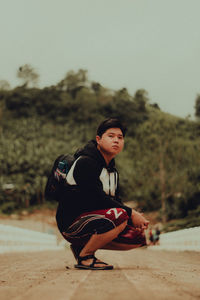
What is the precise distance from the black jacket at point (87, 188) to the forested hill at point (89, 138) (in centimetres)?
3367

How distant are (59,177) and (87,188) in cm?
31

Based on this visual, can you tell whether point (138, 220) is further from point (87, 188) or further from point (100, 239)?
point (87, 188)

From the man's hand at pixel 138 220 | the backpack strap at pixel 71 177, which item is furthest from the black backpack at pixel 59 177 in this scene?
the man's hand at pixel 138 220

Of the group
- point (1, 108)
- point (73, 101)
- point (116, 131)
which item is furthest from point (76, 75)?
point (116, 131)

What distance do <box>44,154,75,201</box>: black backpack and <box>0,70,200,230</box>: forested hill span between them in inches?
1329

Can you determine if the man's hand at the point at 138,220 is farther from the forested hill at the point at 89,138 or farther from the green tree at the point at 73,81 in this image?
the green tree at the point at 73,81

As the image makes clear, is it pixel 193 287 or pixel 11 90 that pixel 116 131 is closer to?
pixel 193 287

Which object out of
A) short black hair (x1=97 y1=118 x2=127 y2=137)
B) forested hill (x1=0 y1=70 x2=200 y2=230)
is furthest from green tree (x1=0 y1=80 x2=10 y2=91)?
short black hair (x1=97 y1=118 x2=127 y2=137)

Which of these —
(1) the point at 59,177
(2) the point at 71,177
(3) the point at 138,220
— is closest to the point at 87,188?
(2) the point at 71,177

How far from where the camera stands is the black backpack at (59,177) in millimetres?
4207

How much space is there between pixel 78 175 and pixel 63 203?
345 millimetres

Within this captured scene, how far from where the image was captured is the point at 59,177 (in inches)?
166

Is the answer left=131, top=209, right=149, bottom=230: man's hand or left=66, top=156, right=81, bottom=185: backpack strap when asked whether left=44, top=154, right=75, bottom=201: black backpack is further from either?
left=131, top=209, right=149, bottom=230: man's hand

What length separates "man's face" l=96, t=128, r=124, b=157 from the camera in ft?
14.0
